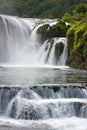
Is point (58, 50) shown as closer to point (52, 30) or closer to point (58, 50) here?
point (58, 50)

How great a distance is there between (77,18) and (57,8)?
126ft

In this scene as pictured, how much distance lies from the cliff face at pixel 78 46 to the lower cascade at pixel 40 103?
53.8 feet

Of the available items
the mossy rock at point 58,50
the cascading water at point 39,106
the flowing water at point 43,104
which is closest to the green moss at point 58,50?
the mossy rock at point 58,50

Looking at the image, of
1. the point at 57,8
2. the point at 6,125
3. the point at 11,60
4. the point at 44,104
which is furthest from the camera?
the point at 57,8

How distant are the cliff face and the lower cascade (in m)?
16.4

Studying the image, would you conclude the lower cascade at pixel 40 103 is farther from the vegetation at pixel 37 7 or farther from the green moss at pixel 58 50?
the vegetation at pixel 37 7

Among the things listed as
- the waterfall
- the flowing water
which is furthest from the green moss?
the flowing water

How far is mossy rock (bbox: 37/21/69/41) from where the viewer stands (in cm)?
4880

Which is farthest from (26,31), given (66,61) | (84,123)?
(84,123)

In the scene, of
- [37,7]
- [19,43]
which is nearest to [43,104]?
[19,43]

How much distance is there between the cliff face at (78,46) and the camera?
3984 cm

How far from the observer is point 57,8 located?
9312 cm

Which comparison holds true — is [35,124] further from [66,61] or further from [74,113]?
[66,61]

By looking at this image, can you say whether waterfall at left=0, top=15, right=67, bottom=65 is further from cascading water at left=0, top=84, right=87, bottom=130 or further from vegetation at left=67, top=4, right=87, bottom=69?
cascading water at left=0, top=84, right=87, bottom=130
